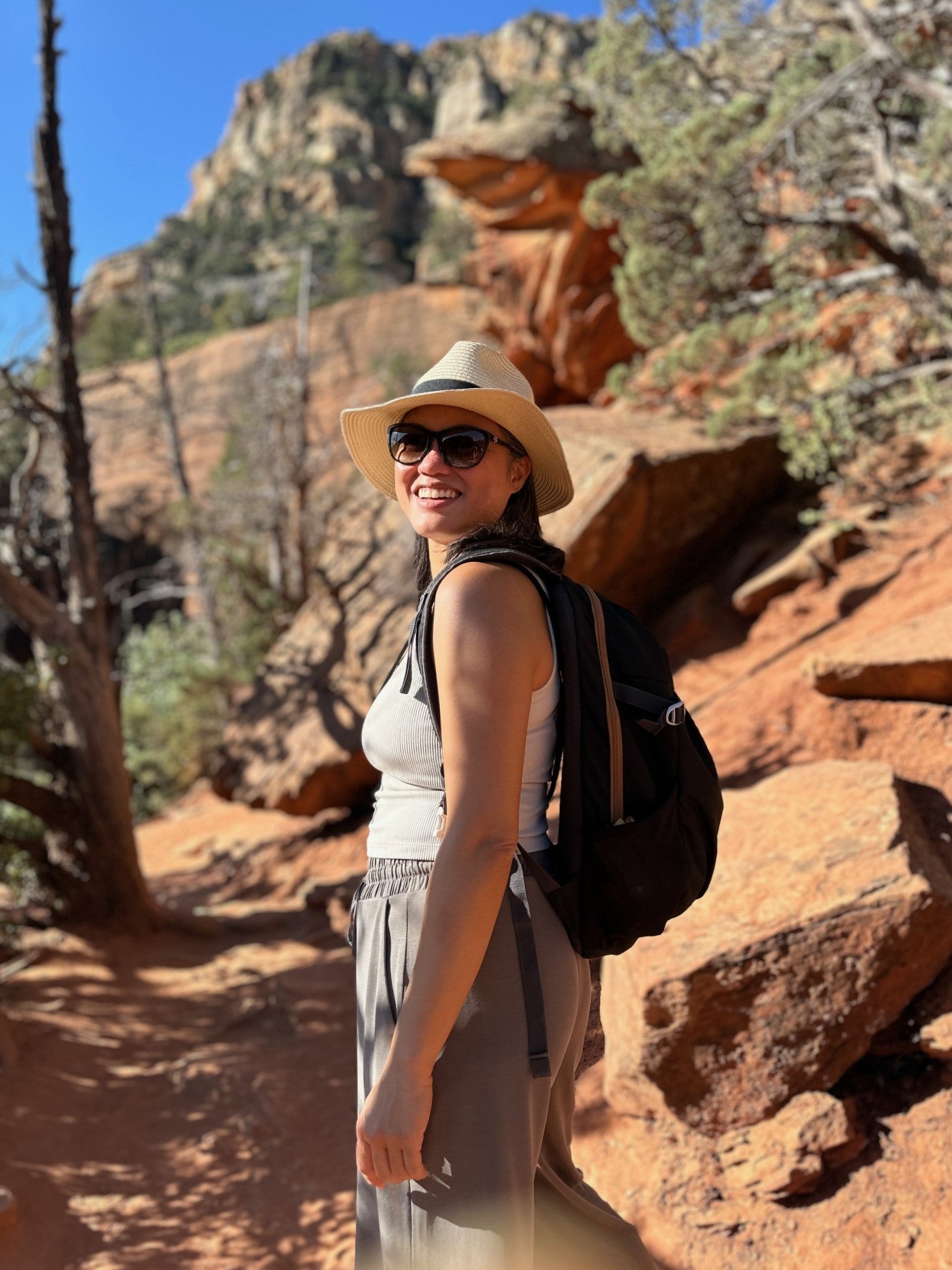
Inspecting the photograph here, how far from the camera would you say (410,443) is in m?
1.64

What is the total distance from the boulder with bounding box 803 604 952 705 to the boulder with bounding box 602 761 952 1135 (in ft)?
4.36

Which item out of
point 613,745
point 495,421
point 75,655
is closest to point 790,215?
point 75,655

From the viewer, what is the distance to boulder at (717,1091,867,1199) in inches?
105

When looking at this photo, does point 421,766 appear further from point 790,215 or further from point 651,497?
point 790,215

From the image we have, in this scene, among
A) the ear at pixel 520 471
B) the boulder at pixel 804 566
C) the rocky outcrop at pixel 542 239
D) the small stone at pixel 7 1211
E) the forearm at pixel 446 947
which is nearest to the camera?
the forearm at pixel 446 947

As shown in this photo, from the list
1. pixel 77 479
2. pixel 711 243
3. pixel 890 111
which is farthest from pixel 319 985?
pixel 890 111

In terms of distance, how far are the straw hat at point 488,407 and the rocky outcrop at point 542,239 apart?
42.6ft

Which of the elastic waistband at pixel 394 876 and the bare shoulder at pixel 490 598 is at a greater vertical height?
the bare shoulder at pixel 490 598

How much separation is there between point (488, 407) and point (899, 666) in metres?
3.30

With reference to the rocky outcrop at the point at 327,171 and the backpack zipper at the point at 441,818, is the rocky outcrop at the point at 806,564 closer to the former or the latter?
the backpack zipper at the point at 441,818

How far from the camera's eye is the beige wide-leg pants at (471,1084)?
4.33ft

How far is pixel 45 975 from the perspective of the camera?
5.77 meters

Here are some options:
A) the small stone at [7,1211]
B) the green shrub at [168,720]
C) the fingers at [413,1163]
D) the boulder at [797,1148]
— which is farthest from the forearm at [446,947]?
the green shrub at [168,720]

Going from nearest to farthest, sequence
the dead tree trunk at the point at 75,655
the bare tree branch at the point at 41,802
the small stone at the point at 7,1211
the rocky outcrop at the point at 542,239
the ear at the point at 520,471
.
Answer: the ear at the point at 520,471, the small stone at the point at 7,1211, the bare tree branch at the point at 41,802, the dead tree trunk at the point at 75,655, the rocky outcrop at the point at 542,239
